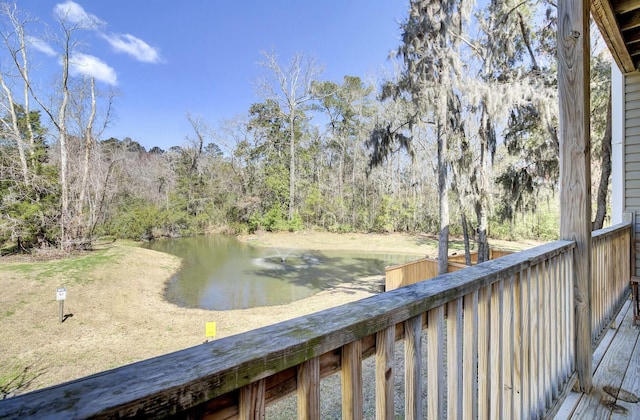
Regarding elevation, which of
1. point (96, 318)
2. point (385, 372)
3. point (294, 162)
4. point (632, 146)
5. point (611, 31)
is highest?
point (294, 162)

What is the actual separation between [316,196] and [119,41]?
1497 cm

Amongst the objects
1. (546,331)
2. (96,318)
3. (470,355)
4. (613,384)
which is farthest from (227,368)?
(96,318)

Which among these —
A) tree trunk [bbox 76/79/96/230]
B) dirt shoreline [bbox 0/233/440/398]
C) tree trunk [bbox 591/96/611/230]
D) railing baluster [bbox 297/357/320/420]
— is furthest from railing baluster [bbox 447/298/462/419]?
tree trunk [bbox 76/79/96/230]

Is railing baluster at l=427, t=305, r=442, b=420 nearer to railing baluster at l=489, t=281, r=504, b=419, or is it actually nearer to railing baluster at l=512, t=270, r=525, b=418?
railing baluster at l=489, t=281, r=504, b=419

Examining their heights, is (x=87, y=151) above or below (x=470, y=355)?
above

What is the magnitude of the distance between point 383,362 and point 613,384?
2137 millimetres

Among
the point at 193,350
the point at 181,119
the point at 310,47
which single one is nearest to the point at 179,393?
the point at 193,350

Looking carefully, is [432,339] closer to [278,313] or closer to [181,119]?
[278,313]

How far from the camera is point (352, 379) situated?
2.14ft

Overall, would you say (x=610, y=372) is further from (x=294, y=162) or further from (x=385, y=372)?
(x=294, y=162)

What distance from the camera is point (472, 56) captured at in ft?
25.8

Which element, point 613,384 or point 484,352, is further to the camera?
point 613,384

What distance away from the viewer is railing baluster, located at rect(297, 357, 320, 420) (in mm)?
571

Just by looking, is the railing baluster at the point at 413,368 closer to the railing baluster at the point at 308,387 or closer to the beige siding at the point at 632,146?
the railing baluster at the point at 308,387
